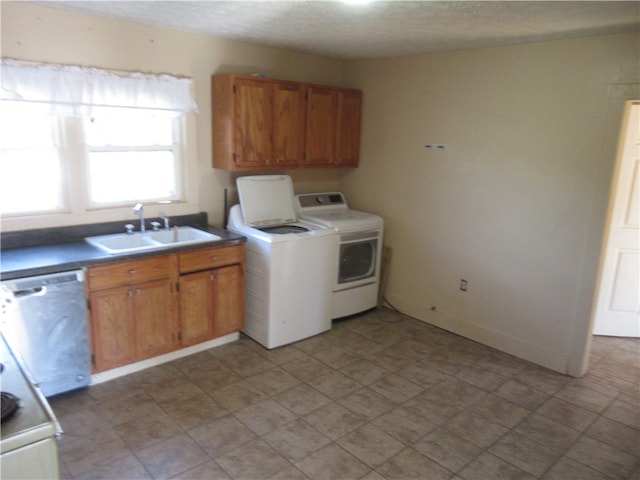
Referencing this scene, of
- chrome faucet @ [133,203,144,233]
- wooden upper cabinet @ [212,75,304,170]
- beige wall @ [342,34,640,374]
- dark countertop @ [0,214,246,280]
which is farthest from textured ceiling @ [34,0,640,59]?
dark countertop @ [0,214,246,280]

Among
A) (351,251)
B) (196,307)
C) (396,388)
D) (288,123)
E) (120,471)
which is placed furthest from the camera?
(351,251)

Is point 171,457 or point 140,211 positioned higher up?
point 140,211

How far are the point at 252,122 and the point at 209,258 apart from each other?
3.89ft

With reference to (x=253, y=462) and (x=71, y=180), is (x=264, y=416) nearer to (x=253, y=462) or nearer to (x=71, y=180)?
(x=253, y=462)

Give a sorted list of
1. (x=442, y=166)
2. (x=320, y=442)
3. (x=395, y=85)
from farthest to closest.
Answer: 1. (x=395, y=85)
2. (x=442, y=166)
3. (x=320, y=442)

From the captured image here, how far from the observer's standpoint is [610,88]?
3.04m

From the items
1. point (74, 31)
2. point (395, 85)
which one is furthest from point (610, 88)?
point (74, 31)

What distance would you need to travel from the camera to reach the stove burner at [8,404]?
1.11 metres

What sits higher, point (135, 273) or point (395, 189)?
point (395, 189)

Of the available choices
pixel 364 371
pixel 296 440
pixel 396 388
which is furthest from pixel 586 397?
pixel 296 440

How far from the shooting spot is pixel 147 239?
137 inches

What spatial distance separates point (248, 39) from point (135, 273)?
2074 millimetres

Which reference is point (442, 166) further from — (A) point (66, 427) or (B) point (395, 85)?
(A) point (66, 427)

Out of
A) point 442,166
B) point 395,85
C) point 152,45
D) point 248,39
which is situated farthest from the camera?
point 395,85
